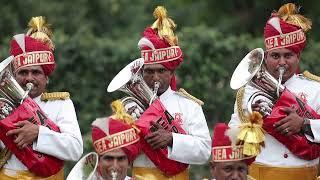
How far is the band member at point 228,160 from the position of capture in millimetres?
11729

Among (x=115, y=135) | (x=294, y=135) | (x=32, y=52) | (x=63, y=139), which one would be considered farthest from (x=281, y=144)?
(x=32, y=52)

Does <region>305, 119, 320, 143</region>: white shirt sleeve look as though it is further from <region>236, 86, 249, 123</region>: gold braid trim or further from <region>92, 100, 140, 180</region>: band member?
<region>92, 100, 140, 180</region>: band member

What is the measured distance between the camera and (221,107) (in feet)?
56.4

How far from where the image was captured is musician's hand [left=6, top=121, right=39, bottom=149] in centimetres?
1227

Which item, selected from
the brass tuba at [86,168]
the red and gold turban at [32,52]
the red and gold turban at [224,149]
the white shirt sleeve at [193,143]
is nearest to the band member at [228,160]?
the red and gold turban at [224,149]

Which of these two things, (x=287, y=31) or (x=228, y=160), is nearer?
(x=228, y=160)

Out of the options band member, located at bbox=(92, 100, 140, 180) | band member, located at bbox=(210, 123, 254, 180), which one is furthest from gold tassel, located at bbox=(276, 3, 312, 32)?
band member, located at bbox=(92, 100, 140, 180)

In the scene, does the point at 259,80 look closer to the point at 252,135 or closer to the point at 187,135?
the point at 187,135

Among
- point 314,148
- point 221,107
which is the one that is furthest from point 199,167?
point 314,148

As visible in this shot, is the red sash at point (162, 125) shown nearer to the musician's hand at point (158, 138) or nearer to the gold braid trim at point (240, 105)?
the musician's hand at point (158, 138)

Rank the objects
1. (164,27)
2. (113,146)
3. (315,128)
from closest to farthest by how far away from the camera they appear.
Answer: (113,146) < (315,128) < (164,27)

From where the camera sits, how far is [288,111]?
1238 centimetres

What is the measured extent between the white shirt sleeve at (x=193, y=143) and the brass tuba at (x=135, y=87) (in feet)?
1.31

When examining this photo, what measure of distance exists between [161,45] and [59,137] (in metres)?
1.20
